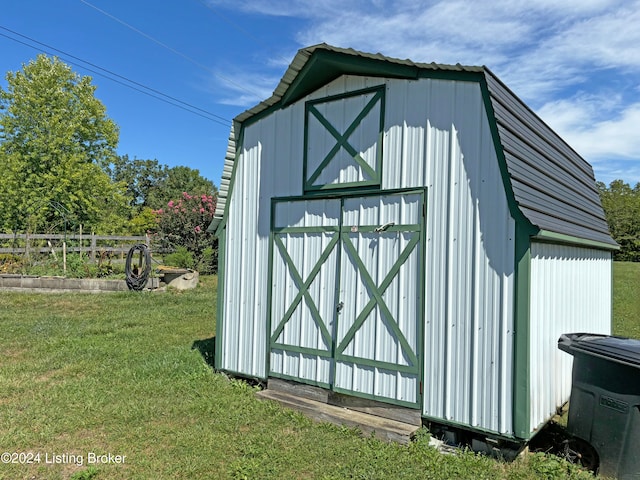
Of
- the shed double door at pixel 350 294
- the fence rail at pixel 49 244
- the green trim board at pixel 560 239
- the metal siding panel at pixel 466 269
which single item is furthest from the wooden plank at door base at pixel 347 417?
the fence rail at pixel 49 244

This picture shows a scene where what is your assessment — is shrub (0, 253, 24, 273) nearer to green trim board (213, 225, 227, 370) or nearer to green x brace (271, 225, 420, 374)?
A: green trim board (213, 225, 227, 370)

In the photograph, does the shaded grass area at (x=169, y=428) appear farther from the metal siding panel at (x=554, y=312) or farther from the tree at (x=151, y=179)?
the tree at (x=151, y=179)

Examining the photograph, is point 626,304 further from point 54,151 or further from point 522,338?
point 54,151

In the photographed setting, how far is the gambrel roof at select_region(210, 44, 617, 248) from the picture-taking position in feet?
12.6

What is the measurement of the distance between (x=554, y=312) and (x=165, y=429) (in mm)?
3848

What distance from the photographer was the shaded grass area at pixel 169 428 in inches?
137

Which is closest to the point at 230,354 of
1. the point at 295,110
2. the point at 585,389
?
the point at 295,110

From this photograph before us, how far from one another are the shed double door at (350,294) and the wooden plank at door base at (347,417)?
198mm

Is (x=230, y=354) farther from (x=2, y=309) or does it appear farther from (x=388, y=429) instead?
(x=2, y=309)

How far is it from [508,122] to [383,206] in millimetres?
1393

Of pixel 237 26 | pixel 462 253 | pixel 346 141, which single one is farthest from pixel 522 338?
pixel 237 26

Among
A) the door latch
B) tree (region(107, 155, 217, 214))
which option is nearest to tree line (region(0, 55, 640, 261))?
the door latch

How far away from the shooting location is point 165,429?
4207 millimetres

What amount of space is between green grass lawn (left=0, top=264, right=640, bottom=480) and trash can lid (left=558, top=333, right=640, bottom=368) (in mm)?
946
